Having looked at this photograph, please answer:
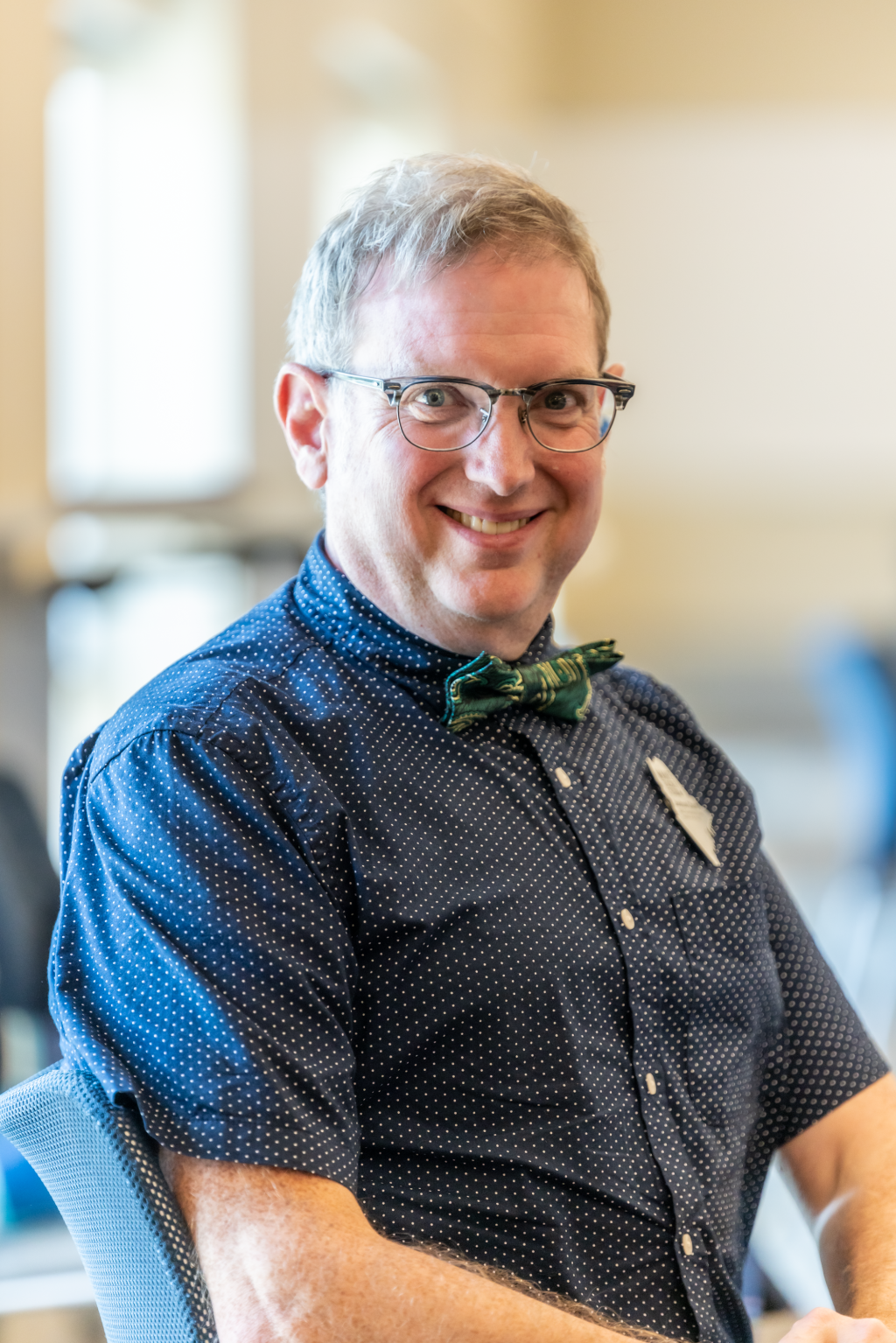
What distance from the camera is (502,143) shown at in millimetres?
5969

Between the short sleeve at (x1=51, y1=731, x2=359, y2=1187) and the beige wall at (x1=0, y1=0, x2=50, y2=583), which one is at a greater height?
the beige wall at (x1=0, y1=0, x2=50, y2=583)

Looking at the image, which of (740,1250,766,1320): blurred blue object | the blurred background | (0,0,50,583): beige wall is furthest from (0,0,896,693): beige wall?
(740,1250,766,1320): blurred blue object

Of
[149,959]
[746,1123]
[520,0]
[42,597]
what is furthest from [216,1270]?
[520,0]

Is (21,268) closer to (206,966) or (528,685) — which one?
(528,685)

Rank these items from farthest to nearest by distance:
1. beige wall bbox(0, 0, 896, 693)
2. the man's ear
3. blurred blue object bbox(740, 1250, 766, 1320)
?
beige wall bbox(0, 0, 896, 693) → blurred blue object bbox(740, 1250, 766, 1320) → the man's ear

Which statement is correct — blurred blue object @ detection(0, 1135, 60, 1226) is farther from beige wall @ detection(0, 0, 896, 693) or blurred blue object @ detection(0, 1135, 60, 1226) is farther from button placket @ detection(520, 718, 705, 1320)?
beige wall @ detection(0, 0, 896, 693)

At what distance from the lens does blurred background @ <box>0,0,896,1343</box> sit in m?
2.77

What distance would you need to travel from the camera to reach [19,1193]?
2000mm

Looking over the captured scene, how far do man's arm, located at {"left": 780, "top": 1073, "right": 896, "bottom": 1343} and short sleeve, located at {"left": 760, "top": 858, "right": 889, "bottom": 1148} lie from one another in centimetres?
1

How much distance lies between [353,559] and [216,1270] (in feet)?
1.91

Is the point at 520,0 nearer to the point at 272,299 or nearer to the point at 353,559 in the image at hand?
the point at 272,299

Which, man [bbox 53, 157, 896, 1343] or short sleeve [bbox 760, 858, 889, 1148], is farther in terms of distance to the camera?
short sleeve [bbox 760, 858, 889, 1148]

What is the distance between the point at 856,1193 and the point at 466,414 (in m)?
0.78

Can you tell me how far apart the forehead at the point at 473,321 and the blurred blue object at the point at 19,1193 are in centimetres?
133
